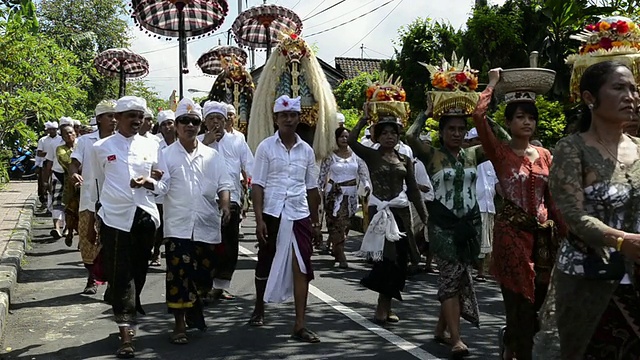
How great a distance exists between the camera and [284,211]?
6.90 meters

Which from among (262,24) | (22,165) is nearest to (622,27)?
(262,24)

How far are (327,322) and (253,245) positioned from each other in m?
5.71

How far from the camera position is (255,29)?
49.5 feet

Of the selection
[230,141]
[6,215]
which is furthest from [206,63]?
[230,141]

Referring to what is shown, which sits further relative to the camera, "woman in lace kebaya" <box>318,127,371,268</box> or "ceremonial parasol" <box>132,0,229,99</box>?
"ceremonial parasol" <box>132,0,229,99</box>

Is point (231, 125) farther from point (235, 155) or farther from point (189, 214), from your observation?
point (189, 214)

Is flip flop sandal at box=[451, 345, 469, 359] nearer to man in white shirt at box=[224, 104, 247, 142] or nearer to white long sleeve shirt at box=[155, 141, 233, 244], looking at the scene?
white long sleeve shirt at box=[155, 141, 233, 244]

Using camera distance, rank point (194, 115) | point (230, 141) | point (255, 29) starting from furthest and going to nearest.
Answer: point (255, 29) < point (230, 141) < point (194, 115)

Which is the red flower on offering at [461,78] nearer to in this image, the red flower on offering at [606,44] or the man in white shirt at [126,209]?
the red flower on offering at [606,44]

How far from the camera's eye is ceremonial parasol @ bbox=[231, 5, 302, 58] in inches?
535

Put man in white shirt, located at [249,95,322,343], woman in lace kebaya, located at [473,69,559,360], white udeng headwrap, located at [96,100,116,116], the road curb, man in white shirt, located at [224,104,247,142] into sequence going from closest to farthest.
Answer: woman in lace kebaya, located at [473,69,559,360] < man in white shirt, located at [249,95,322,343] < the road curb < white udeng headwrap, located at [96,100,116,116] < man in white shirt, located at [224,104,247,142]

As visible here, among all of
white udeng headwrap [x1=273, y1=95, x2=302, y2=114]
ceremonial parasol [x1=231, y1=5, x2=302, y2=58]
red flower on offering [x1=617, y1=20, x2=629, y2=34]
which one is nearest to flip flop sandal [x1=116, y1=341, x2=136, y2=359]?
white udeng headwrap [x1=273, y1=95, x2=302, y2=114]

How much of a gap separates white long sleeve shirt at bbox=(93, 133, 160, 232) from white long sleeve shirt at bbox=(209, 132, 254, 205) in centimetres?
236

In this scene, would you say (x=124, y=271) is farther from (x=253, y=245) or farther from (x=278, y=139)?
(x=253, y=245)
